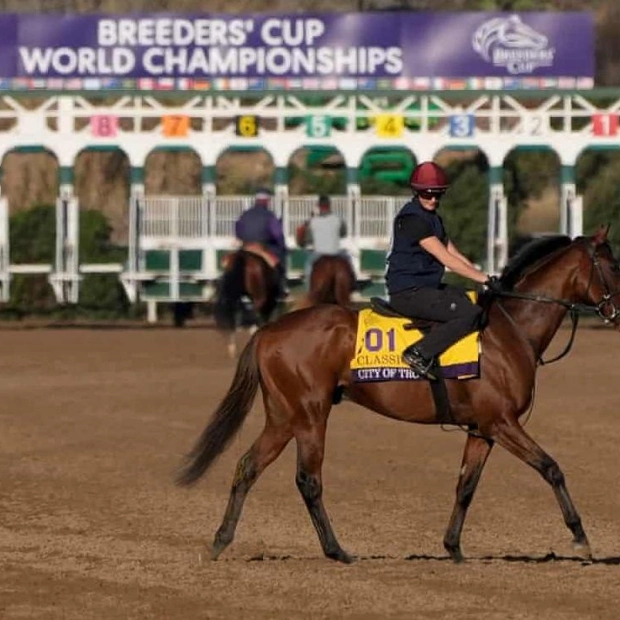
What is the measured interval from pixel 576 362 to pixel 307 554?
1243cm

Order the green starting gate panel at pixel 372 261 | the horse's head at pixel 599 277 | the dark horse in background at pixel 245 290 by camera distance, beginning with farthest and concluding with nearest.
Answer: the green starting gate panel at pixel 372 261
the dark horse in background at pixel 245 290
the horse's head at pixel 599 277

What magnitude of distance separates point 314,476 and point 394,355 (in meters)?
0.71

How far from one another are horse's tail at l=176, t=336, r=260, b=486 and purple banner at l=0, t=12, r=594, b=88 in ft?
59.2

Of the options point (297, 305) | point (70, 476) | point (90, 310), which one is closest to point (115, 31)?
point (90, 310)

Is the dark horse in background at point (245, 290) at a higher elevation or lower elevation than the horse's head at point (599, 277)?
lower

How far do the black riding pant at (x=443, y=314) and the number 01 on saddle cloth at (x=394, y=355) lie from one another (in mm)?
60

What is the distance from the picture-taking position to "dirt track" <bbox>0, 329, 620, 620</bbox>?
9.30m

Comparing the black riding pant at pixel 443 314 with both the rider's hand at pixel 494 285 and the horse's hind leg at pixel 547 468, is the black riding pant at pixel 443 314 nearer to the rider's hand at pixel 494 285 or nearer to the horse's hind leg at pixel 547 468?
the rider's hand at pixel 494 285

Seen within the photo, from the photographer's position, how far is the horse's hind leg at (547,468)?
407 inches

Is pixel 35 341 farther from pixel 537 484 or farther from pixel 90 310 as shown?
pixel 537 484

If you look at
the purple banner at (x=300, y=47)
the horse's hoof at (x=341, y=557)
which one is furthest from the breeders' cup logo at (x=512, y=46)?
the horse's hoof at (x=341, y=557)

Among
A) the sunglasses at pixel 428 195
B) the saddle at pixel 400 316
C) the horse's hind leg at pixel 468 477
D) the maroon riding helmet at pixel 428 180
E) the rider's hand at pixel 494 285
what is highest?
the maroon riding helmet at pixel 428 180

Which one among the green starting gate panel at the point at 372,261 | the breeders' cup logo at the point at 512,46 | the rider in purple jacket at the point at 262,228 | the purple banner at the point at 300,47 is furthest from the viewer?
the green starting gate panel at the point at 372,261

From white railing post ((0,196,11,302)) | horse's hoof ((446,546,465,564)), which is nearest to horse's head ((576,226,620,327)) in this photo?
horse's hoof ((446,546,465,564))
